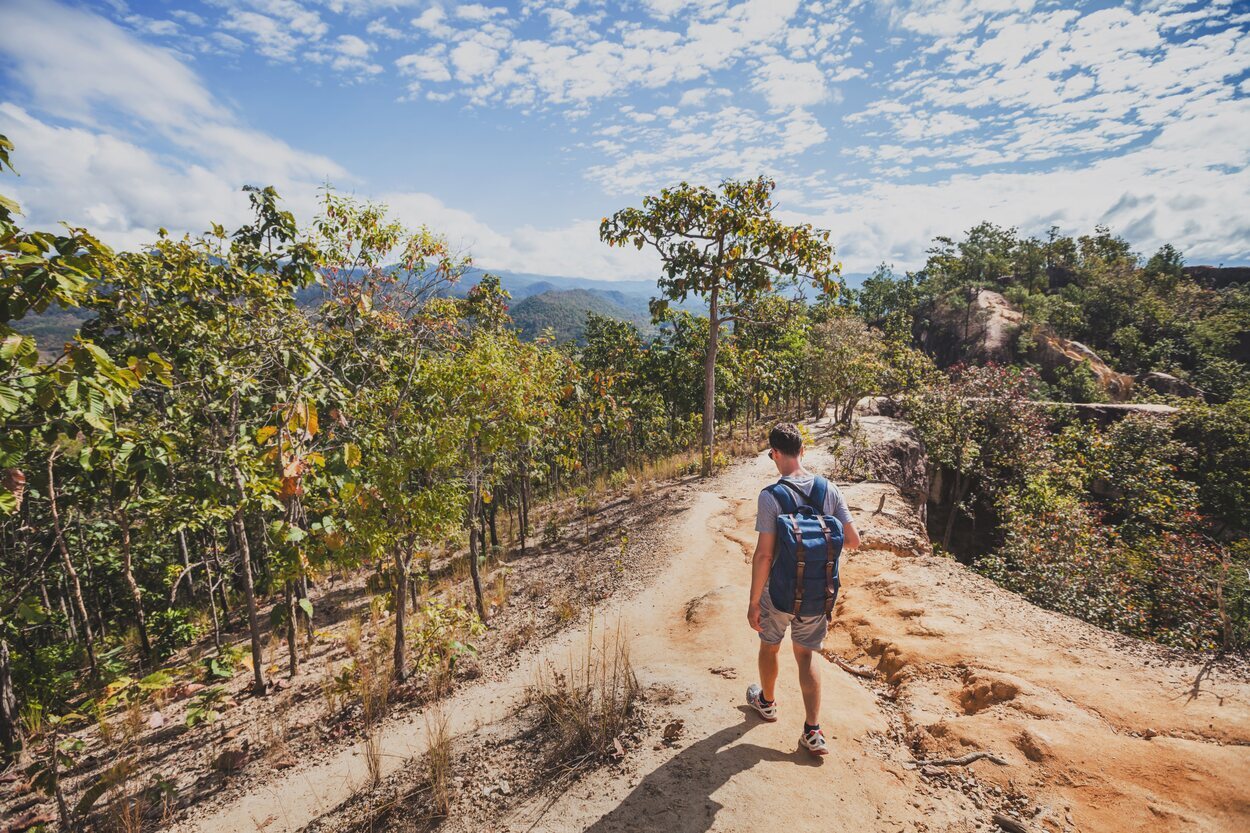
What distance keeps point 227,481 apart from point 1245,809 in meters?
10.3

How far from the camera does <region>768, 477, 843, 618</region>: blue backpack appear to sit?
3625mm

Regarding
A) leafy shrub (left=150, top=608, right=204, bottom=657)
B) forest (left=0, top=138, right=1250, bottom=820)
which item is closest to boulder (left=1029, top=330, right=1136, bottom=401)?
forest (left=0, top=138, right=1250, bottom=820)

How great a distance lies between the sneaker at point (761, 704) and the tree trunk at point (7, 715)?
431 inches

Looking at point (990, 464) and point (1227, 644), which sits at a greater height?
point (1227, 644)

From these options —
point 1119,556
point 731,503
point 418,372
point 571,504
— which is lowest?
point 571,504

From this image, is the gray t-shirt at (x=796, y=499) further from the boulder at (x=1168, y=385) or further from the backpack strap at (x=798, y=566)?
the boulder at (x=1168, y=385)

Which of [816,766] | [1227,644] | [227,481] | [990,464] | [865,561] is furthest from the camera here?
[990,464]

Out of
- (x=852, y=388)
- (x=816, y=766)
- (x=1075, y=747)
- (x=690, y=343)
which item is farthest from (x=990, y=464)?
(x=816, y=766)

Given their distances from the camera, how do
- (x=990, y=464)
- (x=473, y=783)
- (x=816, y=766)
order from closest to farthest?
(x=816, y=766) < (x=473, y=783) < (x=990, y=464)

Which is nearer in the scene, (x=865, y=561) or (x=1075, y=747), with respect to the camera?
(x=1075, y=747)

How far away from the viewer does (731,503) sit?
12.7 m

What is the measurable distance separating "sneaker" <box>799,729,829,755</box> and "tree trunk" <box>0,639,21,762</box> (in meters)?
11.4

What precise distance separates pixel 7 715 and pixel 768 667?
11502 mm

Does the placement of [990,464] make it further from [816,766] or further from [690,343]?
[816,766]
